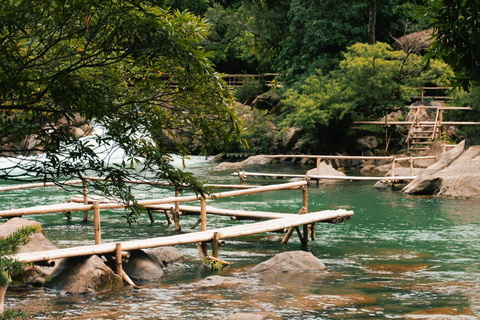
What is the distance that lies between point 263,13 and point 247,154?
821cm

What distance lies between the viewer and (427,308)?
7059mm

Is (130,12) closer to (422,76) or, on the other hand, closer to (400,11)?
(422,76)

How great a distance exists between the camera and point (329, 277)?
8.63 metres

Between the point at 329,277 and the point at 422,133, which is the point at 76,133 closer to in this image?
the point at 422,133

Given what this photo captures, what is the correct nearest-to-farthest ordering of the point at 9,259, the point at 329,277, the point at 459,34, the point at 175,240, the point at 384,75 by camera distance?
the point at 9,259 → the point at 459,34 → the point at 175,240 → the point at 329,277 → the point at 384,75

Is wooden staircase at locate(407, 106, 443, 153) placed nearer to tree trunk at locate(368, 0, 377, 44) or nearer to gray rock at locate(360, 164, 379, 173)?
gray rock at locate(360, 164, 379, 173)

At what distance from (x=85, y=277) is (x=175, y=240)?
1.40 metres

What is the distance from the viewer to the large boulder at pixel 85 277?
7602mm

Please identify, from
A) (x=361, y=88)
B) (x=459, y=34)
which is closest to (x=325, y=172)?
(x=361, y=88)

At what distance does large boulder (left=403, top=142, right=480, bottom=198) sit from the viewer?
16.9m

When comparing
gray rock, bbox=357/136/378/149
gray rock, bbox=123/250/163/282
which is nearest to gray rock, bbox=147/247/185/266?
gray rock, bbox=123/250/163/282

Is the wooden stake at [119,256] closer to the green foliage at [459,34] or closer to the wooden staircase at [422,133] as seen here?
the green foliage at [459,34]

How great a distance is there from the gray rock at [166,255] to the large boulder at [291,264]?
→ 1.48 metres

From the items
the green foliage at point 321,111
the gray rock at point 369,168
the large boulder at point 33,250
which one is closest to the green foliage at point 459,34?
the large boulder at point 33,250
